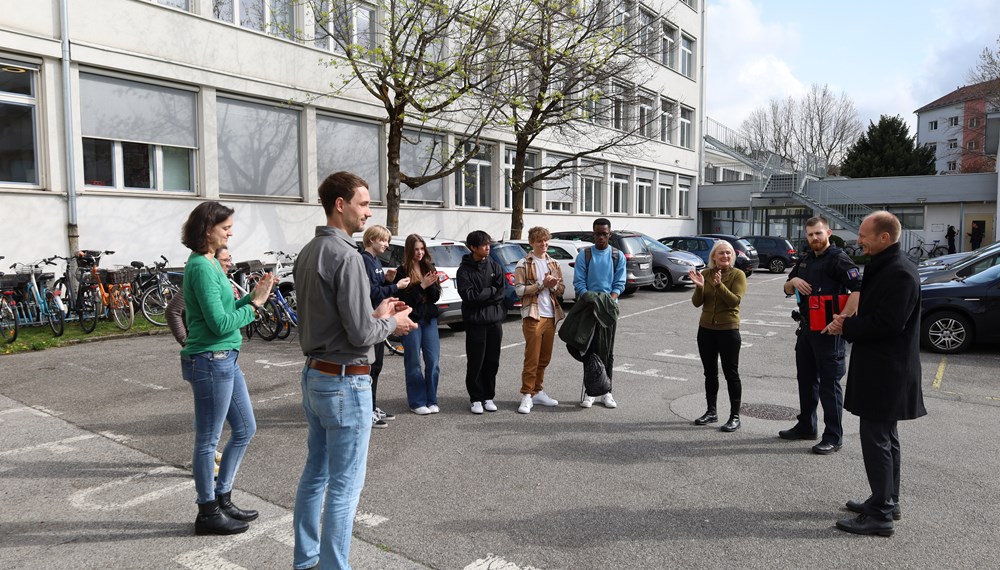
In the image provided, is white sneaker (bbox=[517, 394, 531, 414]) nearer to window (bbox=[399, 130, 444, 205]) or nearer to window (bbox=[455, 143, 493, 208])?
window (bbox=[399, 130, 444, 205])

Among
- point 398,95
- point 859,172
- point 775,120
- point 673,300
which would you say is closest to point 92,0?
point 398,95

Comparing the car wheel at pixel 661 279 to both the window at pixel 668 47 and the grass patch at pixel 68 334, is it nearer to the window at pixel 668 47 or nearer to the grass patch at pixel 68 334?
the grass patch at pixel 68 334

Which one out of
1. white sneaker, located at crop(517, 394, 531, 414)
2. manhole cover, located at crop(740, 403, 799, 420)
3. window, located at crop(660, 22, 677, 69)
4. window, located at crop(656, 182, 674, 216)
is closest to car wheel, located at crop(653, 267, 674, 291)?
manhole cover, located at crop(740, 403, 799, 420)

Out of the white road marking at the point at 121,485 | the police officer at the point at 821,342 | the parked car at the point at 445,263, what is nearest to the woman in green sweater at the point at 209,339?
the white road marking at the point at 121,485

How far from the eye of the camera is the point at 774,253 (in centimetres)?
2703

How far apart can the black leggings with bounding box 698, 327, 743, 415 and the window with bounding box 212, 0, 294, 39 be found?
12.4 meters

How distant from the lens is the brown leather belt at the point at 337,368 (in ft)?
9.82

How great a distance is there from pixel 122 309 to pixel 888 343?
11414 millimetres

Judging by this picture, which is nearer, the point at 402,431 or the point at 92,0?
the point at 402,431

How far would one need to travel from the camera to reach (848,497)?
4.54 m

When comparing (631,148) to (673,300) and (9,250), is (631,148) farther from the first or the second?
(9,250)

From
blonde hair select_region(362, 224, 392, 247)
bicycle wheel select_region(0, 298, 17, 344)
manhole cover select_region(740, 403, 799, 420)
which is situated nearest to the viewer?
blonde hair select_region(362, 224, 392, 247)

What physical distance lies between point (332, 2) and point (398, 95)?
3530 mm

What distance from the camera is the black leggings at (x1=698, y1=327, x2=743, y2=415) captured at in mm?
6141
